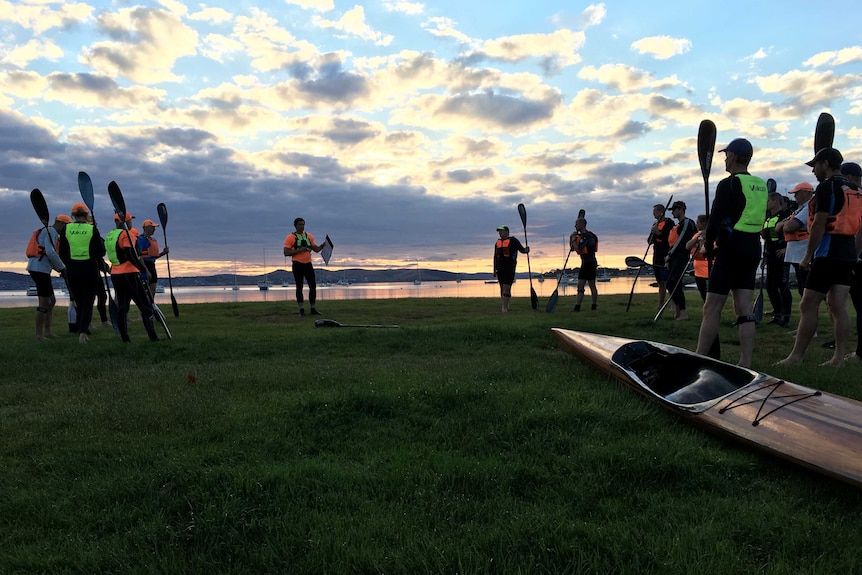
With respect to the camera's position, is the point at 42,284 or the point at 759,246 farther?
the point at 42,284

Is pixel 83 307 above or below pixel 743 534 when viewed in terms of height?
above

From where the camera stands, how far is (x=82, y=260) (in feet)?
25.2

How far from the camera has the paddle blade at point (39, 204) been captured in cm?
853

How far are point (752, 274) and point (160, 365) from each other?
661 cm

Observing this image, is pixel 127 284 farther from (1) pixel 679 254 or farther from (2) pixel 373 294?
(2) pixel 373 294

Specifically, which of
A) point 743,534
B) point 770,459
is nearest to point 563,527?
point 743,534

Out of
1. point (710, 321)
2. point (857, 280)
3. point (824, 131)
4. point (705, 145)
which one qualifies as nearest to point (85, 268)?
point (710, 321)

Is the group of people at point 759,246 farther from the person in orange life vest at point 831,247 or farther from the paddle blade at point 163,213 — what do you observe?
the paddle blade at point 163,213

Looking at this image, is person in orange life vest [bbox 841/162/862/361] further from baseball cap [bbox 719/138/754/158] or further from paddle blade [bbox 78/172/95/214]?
paddle blade [bbox 78/172/95/214]

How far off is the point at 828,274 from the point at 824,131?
2201mm

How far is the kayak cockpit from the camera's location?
3.95m

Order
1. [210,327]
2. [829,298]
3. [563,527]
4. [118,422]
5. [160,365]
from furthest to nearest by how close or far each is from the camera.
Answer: [210,327]
[160,365]
[829,298]
[118,422]
[563,527]

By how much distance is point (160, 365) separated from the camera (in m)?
6.13

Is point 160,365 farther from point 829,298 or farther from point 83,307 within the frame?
point 829,298
